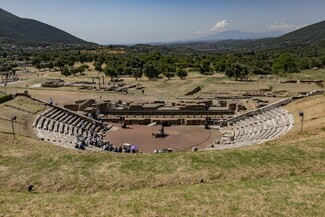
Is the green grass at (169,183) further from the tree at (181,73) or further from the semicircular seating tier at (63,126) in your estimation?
the tree at (181,73)

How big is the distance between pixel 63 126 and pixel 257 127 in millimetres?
20231

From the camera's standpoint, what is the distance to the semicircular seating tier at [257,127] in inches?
1133

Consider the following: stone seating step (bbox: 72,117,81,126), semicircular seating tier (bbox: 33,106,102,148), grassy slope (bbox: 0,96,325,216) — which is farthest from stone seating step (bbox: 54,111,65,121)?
grassy slope (bbox: 0,96,325,216)

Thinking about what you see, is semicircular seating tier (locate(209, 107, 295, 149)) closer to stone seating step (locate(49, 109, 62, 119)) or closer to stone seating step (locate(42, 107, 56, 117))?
stone seating step (locate(49, 109, 62, 119))

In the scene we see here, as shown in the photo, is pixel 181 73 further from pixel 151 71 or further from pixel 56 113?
pixel 56 113

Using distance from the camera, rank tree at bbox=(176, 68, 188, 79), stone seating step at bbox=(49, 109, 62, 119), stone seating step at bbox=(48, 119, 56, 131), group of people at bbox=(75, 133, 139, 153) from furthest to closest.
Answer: tree at bbox=(176, 68, 188, 79), stone seating step at bbox=(49, 109, 62, 119), stone seating step at bbox=(48, 119, 56, 131), group of people at bbox=(75, 133, 139, 153)

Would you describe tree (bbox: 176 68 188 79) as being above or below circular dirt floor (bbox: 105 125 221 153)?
above

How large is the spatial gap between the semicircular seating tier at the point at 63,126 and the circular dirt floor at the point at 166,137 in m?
→ 2.61

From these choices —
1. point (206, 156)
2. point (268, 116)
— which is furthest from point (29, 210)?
point (268, 116)

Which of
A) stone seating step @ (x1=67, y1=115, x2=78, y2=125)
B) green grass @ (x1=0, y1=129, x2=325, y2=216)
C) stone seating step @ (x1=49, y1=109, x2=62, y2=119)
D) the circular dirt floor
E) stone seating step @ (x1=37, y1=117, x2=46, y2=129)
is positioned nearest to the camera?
green grass @ (x1=0, y1=129, x2=325, y2=216)

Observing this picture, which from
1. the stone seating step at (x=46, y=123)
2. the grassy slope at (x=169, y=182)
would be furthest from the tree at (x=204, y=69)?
the grassy slope at (x=169, y=182)

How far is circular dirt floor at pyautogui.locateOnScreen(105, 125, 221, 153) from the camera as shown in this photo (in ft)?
104

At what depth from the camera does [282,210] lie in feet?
39.2

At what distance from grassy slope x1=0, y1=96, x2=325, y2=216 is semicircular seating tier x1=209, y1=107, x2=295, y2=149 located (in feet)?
25.8
